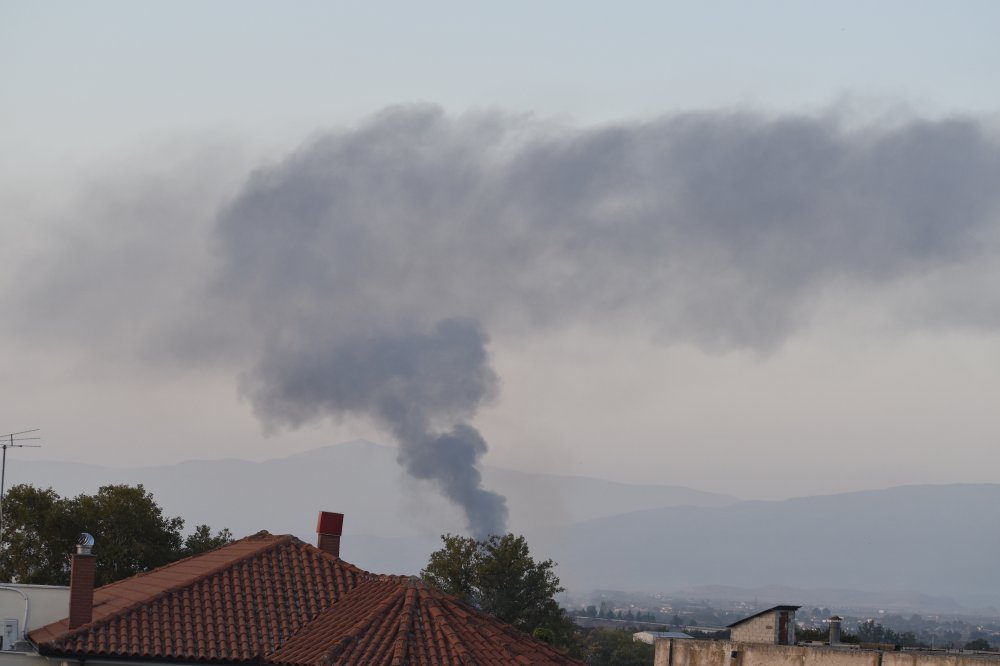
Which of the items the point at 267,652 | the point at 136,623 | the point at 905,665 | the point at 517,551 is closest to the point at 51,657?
the point at 136,623

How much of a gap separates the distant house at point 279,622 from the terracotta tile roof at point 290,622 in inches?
1.0

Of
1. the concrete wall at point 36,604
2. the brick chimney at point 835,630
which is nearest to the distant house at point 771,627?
the brick chimney at point 835,630

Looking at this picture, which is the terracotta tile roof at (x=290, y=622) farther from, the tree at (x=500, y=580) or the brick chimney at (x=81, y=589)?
the tree at (x=500, y=580)

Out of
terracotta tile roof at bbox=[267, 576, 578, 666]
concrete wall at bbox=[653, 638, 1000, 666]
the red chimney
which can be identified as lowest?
concrete wall at bbox=[653, 638, 1000, 666]

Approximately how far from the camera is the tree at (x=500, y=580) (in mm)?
78938

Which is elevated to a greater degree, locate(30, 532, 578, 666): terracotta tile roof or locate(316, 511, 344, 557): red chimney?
locate(316, 511, 344, 557): red chimney

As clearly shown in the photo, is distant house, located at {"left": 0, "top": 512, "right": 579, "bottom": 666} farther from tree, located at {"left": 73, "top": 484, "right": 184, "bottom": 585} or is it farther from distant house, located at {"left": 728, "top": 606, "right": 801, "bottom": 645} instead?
tree, located at {"left": 73, "top": 484, "right": 184, "bottom": 585}

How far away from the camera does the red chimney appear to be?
35688 mm

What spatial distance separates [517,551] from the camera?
266 feet

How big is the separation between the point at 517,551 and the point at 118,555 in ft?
92.1

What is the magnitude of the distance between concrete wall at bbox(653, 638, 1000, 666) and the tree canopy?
27622 millimetres

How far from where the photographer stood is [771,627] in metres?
44.5

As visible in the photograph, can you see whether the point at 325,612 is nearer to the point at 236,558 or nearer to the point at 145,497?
the point at 236,558

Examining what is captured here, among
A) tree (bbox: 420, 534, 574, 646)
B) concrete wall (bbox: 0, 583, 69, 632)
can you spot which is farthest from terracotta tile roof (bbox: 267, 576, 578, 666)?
tree (bbox: 420, 534, 574, 646)
